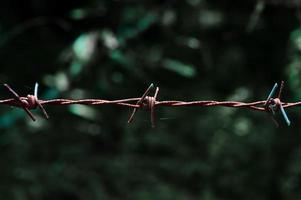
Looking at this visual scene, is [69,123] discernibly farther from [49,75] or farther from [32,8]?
[32,8]

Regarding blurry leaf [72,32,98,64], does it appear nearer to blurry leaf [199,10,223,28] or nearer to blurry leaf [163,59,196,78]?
blurry leaf [163,59,196,78]

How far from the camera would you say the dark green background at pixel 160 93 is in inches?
178

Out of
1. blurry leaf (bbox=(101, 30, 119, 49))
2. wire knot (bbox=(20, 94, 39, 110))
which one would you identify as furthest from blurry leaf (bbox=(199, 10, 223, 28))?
wire knot (bbox=(20, 94, 39, 110))

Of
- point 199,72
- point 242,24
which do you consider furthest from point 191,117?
point 242,24

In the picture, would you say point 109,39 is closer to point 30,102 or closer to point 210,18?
point 210,18

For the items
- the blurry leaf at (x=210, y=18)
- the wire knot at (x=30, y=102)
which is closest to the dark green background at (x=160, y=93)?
the blurry leaf at (x=210, y=18)

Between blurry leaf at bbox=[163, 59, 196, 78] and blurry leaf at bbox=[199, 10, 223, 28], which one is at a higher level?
blurry leaf at bbox=[199, 10, 223, 28]

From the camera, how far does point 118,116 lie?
5035 mm

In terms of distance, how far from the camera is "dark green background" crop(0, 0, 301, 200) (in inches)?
178

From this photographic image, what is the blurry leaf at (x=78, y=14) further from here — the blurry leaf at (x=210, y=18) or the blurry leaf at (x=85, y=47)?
the blurry leaf at (x=210, y=18)

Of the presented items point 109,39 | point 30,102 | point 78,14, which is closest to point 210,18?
point 109,39

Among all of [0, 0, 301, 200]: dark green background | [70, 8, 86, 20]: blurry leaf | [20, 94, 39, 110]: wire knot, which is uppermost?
[70, 8, 86, 20]: blurry leaf

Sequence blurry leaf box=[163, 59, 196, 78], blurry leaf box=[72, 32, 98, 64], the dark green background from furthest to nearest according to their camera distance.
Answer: blurry leaf box=[163, 59, 196, 78], blurry leaf box=[72, 32, 98, 64], the dark green background

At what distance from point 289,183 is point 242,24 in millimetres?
1125
